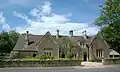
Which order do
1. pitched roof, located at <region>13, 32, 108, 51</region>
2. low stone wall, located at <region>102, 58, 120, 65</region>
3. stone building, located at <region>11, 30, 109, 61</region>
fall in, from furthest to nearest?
1. pitched roof, located at <region>13, 32, 108, 51</region>
2. stone building, located at <region>11, 30, 109, 61</region>
3. low stone wall, located at <region>102, 58, 120, 65</region>

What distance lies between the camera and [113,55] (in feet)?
227

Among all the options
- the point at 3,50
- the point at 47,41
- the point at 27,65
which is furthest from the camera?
the point at 3,50

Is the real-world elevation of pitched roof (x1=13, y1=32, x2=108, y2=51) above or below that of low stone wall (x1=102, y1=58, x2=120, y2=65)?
above

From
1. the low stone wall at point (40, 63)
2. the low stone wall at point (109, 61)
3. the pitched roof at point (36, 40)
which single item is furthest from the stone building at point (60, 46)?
the low stone wall at point (40, 63)

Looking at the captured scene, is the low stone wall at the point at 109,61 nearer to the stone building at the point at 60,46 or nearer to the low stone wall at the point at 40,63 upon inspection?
the low stone wall at the point at 40,63

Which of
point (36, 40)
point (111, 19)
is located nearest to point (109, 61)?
point (111, 19)

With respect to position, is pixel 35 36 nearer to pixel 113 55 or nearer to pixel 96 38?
pixel 96 38

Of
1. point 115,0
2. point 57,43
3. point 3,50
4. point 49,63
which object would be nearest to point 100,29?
point 115,0

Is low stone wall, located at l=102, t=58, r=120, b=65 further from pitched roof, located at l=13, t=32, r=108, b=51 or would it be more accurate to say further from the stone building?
pitched roof, located at l=13, t=32, r=108, b=51

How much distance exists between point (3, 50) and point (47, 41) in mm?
33074

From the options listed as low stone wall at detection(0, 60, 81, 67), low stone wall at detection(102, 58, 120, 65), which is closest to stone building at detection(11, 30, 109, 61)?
low stone wall at detection(102, 58, 120, 65)

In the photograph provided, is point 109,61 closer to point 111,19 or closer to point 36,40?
point 111,19

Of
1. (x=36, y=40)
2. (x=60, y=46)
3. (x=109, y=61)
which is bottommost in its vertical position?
(x=109, y=61)

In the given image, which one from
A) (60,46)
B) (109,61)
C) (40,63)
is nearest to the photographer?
(40,63)
